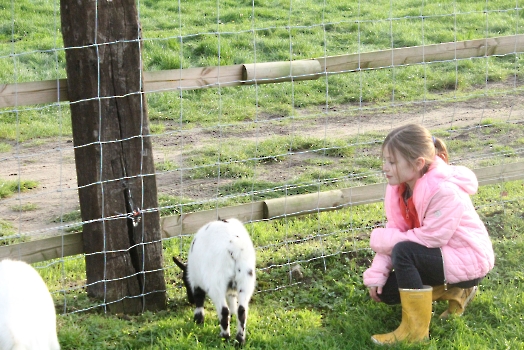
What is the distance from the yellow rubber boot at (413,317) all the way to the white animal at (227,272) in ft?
2.87

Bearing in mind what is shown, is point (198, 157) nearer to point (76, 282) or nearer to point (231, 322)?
point (76, 282)

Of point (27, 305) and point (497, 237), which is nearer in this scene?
point (27, 305)

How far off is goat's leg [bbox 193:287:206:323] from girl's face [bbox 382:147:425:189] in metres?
1.47

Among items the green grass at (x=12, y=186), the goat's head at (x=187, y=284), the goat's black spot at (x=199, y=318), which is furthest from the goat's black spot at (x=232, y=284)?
the green grass at (x=12, y=186)

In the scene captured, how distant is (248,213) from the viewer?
5.33m

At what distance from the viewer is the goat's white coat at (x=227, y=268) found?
452 cm

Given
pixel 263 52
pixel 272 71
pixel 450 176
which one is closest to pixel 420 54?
pixel 272 71

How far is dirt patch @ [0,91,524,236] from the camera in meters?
6.94

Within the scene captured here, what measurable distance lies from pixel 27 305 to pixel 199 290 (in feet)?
4.34

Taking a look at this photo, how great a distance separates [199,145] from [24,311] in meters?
4.83

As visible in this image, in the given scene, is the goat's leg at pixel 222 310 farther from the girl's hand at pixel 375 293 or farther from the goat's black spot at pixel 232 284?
the girl's hand at pixel 375 293

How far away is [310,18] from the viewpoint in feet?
40.7

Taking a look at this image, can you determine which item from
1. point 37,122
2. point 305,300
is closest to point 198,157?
point 37,122

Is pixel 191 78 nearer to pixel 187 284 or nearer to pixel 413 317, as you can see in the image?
pixel 187 284
